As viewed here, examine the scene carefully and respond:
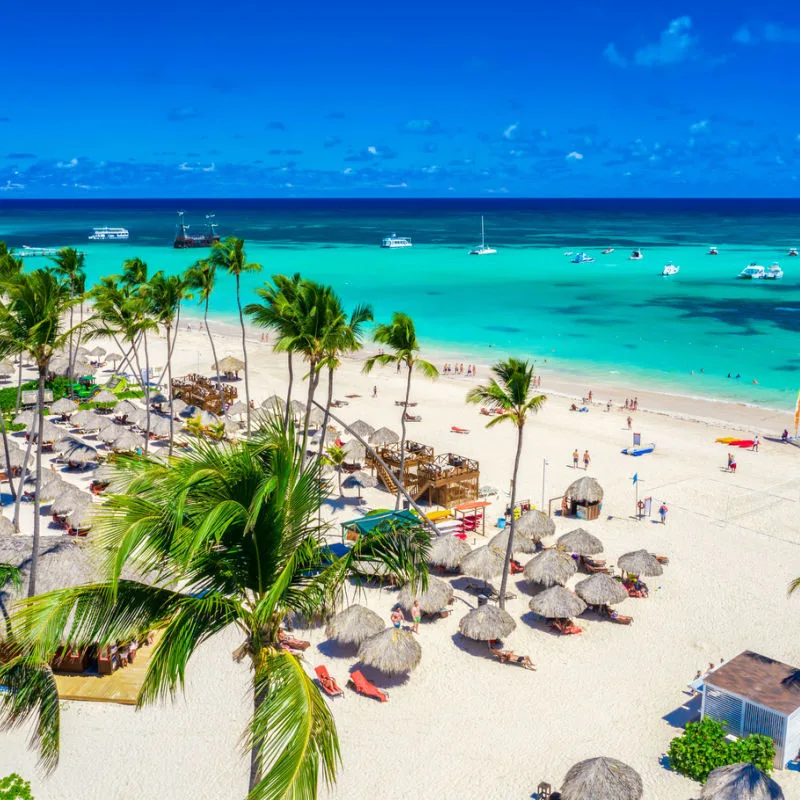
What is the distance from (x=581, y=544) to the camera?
21.4 m

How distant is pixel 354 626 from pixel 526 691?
3.71 meters

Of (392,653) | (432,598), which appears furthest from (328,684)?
(432,598)

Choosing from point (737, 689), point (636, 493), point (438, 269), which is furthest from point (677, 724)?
point (438, 269)

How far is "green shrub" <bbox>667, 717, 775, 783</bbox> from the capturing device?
1321 cm

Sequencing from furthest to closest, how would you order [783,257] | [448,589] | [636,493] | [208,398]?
[783,257]
[208,398]
[636,493]
[448,589]

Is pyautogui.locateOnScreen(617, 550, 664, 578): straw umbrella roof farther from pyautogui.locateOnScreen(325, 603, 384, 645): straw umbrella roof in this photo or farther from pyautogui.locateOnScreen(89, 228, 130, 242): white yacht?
pyautogui.locateOnScreen(89, 228, 130, 242): white yacht

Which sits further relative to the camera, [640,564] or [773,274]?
[773,274]

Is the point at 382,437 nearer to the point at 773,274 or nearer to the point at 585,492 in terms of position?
the point at 585,492

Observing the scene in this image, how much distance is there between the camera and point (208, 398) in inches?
1448

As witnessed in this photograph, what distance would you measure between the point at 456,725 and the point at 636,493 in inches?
574

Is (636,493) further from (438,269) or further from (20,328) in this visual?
(438,269)

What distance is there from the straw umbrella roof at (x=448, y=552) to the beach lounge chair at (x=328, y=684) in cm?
535

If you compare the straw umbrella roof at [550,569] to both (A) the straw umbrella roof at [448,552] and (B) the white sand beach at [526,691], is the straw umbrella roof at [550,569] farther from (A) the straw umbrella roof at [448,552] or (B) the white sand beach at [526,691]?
(A) the straw umbrella roof at [448,552]

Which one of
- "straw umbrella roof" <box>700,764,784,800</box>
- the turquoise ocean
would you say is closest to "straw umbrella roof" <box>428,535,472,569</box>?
"straw umbrella roof" <box>700,764,784,800</box>
